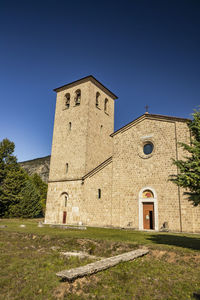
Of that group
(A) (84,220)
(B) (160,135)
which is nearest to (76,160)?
(A) (84,220)

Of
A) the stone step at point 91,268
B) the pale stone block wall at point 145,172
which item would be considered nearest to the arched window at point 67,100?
the pale stone block wall at point 145,172

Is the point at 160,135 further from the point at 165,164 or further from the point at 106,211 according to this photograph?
the point at 106,211

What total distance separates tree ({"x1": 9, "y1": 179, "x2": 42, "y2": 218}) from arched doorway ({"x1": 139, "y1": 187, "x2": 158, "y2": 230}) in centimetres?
2378

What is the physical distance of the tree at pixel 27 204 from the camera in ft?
118

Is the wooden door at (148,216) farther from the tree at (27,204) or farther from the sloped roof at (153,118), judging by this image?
the tree at (27,204)

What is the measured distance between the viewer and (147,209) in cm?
1914

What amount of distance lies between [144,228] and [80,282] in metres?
13.6

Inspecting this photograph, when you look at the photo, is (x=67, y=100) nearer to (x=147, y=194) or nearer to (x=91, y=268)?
(x=147, y=194)

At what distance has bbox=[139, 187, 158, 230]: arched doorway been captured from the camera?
18703 mm

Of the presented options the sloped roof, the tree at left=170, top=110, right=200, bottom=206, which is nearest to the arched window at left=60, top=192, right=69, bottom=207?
the sloped roof

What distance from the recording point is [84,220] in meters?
22.5

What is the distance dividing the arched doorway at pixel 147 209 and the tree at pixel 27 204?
23783 mm

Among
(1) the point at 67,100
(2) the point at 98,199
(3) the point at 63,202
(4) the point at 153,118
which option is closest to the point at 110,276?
(2) the point at 98,199

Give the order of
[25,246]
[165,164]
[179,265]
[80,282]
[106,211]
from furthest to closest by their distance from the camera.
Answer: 1. [106,211]
2. [165,164]
3. [25,246]
4. [179,265]
5. [80,282]
